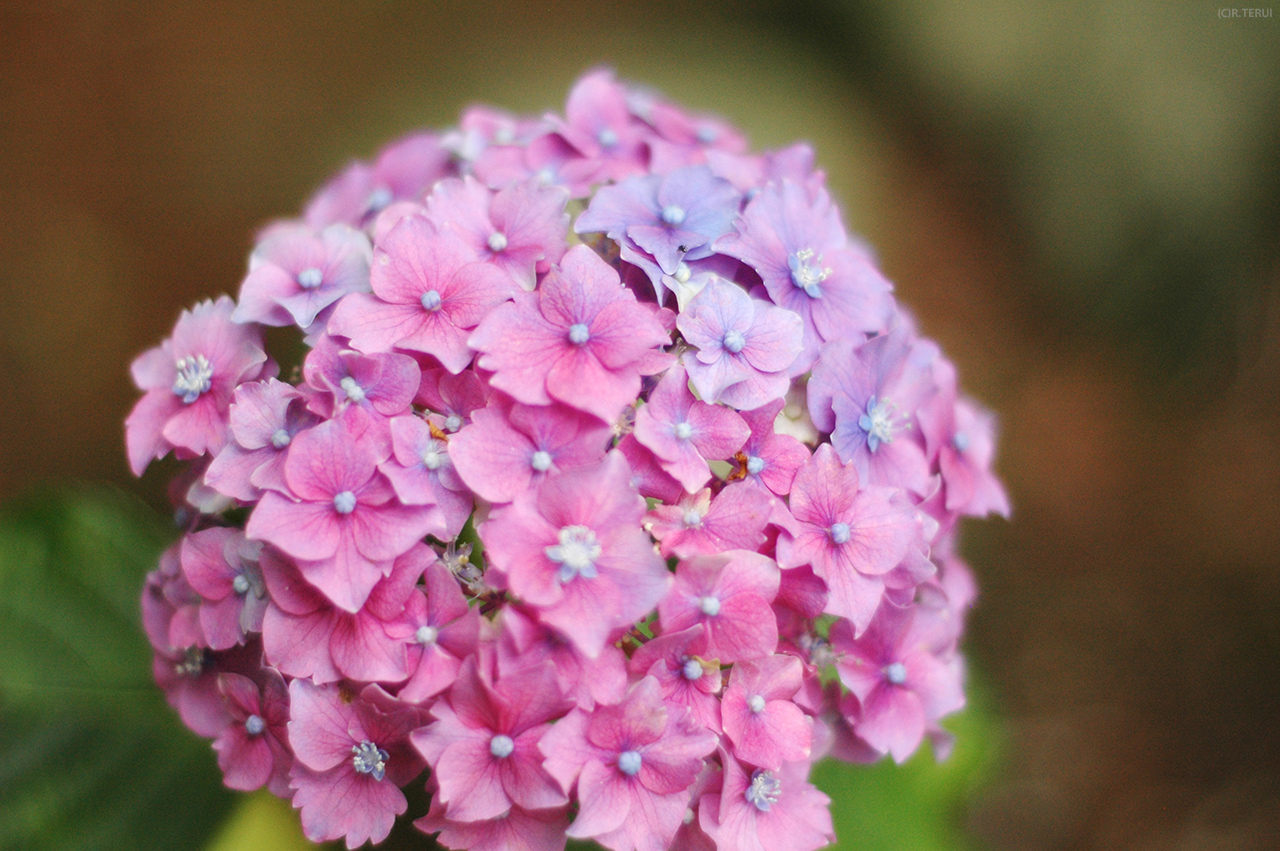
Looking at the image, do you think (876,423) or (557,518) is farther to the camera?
(876,423)

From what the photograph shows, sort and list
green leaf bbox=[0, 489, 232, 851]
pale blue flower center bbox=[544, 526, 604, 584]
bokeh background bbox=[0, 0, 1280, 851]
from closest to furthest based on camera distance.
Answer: pale blue flower center bbox=[544, 526, 604, 584]
green leaf bbox=[0, 489, 232, 851]
bokeh background bbox=[0, 0, 1280, 851]

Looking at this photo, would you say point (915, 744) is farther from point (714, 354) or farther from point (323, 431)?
point (323, 431)

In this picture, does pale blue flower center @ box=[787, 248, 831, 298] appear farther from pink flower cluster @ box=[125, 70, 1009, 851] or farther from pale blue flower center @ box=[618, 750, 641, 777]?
pale blue flower center @ box=[618, 750, 641, 777]

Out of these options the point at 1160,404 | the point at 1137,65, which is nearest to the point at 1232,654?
the point at 1160,404

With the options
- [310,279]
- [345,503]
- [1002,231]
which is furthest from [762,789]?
[1002,231]

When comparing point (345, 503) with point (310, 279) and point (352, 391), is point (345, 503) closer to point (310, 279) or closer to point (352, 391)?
point (352, 391)

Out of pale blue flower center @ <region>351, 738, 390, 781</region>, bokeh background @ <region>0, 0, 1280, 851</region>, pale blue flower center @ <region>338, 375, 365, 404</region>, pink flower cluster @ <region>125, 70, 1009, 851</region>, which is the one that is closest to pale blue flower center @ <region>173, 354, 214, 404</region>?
pink flower cluster @ <region>125, 70, 1009, 851</region>

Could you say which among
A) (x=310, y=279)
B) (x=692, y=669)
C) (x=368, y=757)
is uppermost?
(x=310, y=279)

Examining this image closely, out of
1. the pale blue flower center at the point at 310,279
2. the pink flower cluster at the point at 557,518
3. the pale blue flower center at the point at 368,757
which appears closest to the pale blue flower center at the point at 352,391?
the pink flower cluster at the point at 557,518
